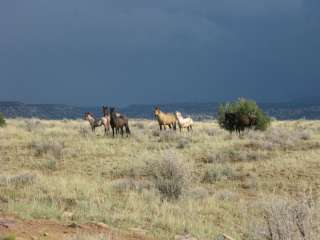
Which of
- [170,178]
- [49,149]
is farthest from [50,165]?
[170,178]

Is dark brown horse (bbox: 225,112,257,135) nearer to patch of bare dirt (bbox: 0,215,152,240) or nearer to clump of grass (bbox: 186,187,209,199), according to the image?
clump of grass (bbox: 186,187,209,199)

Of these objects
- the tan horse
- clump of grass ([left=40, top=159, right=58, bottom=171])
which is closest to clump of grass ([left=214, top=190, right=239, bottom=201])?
clump of grass ([left=40, top=159, right=58, bottom=171])

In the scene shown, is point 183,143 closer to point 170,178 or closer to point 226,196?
point 170,178

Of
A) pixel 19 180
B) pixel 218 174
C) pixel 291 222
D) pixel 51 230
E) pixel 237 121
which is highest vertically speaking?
pixel 237 121

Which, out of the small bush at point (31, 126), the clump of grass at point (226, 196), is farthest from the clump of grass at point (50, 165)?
the small bush at point (31, 126)

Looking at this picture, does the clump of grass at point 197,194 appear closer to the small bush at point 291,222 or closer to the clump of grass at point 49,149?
the small bush at point 291,222

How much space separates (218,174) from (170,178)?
3.93 meters

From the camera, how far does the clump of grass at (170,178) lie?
16547mm

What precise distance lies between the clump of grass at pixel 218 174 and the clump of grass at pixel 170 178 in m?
2.76

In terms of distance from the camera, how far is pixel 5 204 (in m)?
12.9

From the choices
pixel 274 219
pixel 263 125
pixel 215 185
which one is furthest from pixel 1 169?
pixel 263 125

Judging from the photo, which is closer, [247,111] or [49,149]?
[49,149]

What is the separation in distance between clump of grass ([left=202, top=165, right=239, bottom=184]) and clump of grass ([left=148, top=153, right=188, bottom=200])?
2755mm

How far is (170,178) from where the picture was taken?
17578 mm
